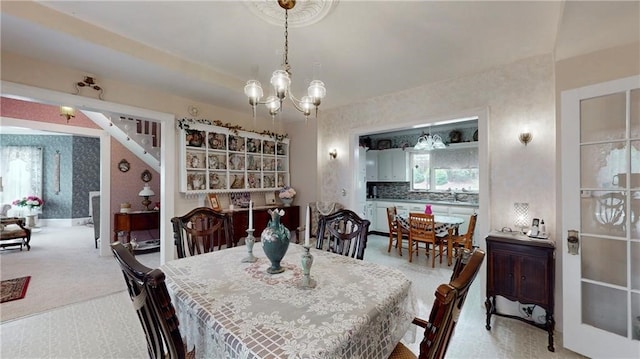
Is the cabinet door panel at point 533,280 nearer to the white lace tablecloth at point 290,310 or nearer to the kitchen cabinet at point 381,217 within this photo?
the white lace tablecloth at point 290,310

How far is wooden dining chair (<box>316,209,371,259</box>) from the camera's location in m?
2.18

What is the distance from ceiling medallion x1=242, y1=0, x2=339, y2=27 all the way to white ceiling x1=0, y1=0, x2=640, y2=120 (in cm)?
5

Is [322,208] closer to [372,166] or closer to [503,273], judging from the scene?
[503,273]

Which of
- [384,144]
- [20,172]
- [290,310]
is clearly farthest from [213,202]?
[20,172]

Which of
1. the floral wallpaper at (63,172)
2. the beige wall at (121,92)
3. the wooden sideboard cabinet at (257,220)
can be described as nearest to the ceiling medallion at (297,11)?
the beige wall at (121,92)

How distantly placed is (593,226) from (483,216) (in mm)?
934

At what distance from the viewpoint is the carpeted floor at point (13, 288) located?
3.00 meters

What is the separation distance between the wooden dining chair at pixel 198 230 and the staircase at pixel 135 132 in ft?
9.36

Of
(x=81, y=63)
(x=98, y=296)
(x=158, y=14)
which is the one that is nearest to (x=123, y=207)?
(x=98, y=296)

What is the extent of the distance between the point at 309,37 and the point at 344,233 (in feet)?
5.98

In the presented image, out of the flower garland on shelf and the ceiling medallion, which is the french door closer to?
the ceiling medallion

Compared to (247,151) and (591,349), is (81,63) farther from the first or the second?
(591,349)

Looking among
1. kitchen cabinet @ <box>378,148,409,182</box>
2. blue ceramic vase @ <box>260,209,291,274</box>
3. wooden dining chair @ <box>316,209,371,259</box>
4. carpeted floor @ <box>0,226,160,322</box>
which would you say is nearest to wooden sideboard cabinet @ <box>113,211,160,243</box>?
carpeted floor @ <box>0,226,160,322</box>

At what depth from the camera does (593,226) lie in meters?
2.09
